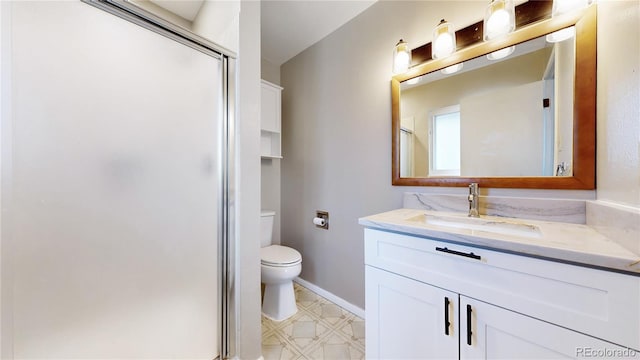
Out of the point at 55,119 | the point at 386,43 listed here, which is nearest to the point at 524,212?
the point at 386,43

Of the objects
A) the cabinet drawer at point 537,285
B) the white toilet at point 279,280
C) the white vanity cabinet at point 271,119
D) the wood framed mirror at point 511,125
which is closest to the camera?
the cabinet drawer at point 537,285

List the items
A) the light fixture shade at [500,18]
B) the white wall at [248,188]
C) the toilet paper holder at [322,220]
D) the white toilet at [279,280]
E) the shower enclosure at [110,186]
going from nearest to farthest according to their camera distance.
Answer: the shower enclosure at [110,186]
the light fixture shade at [500,18]
the white wall at [248,188]
the white toilet at [279,280]
the toilet paper holder at [322,220]

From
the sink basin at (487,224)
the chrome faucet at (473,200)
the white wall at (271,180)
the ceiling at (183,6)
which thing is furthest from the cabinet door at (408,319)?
the ceiling at (183,6)

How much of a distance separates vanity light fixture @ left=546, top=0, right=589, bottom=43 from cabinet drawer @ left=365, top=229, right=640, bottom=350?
1.01 metres

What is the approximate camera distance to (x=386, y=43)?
149cm

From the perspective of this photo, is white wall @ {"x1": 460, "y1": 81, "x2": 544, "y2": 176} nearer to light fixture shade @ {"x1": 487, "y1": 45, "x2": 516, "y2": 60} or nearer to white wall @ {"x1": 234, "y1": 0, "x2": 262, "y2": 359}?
light fixture shade @ {"x1": 487, "y1": 45, "x2": 516, "y2": 60}

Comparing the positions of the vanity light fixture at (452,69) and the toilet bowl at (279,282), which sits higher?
the vanity light fixture at (452,69)

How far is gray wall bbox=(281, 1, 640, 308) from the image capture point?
0.77 meters

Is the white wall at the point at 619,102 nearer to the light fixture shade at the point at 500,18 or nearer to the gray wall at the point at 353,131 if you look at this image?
the gray wall at the point at 353,131

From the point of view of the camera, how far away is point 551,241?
24.7 inches

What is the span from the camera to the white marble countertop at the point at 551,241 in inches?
20.3

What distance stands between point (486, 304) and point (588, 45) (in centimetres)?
110

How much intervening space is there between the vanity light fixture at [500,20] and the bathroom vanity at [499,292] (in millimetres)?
902

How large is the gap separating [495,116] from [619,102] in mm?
446
